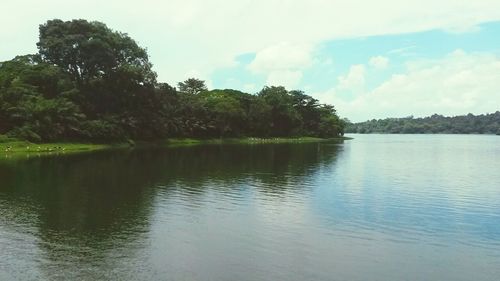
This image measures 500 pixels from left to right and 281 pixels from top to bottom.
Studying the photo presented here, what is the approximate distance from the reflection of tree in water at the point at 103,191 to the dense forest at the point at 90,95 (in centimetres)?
2029

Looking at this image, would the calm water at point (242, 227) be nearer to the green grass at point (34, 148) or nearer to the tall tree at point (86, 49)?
the green grass at point (34, 148)

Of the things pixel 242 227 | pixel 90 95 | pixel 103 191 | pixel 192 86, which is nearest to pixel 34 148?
pixel 90 95

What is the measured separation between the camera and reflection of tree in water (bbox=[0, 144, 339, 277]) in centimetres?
2398

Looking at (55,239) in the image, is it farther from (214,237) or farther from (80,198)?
(80,198)

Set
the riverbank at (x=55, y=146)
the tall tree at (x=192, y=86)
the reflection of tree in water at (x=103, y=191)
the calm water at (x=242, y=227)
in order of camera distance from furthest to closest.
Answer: the tall tree at (x=192, y=86) → the riverbank at (x=55, y=146) → the reflection of tree in water at (x=103, y=191) → the calm water at (x=242, y=227)

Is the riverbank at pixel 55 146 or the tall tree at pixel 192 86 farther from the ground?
the tall tree at pixel 192 86

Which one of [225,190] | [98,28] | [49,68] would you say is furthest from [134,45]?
[225,190]

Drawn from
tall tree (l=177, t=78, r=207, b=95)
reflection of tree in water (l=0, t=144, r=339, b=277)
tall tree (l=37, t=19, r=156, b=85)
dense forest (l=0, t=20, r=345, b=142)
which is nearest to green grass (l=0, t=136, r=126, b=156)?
dense forest (l=0, t=20, r=345, b=142)

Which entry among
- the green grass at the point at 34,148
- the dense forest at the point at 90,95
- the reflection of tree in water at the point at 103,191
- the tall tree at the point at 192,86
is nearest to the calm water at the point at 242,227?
the reflection of tree in water at the point at 103,191

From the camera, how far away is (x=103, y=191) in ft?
134

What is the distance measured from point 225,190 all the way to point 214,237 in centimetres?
1728

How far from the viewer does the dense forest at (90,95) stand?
84875 millimetres

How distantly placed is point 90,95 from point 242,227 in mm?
85075

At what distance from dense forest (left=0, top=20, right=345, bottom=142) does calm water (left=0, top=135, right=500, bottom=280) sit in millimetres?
35769
